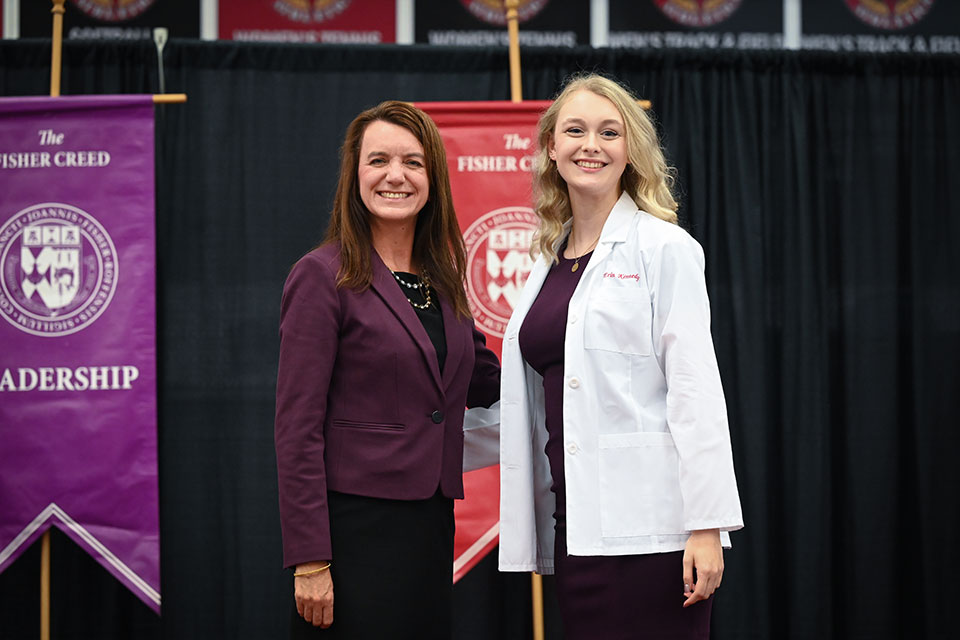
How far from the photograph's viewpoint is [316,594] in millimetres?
1830

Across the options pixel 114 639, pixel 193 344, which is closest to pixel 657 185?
pixel 193 344

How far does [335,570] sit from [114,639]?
2276mm

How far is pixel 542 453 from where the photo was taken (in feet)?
6.95

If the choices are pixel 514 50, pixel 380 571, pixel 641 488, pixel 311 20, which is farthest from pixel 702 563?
pixel 311 20

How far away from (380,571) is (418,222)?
79 centimetres

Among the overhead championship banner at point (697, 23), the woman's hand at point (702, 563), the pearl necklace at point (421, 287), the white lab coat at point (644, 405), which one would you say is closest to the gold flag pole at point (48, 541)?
the pearl necklace at point (421, 287)

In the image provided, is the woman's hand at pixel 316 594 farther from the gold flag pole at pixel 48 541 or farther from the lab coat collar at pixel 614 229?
the gold flag pole at pixel 48 541

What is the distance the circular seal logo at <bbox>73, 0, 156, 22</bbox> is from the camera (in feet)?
13.3

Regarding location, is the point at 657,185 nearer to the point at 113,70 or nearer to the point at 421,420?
the point at 421,420

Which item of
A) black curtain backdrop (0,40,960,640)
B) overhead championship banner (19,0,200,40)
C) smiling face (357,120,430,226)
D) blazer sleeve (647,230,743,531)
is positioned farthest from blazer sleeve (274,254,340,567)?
overhead championship banner (19,0,200,40)

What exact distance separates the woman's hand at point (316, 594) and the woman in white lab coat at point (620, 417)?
1.38 feet

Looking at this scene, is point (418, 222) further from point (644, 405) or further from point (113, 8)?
point (113, 8)

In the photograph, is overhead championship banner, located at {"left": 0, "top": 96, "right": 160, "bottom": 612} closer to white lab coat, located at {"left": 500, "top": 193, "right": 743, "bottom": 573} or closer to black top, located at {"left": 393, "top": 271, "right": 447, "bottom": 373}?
black top, located at {"left": 393, "top": 271, "right": 447, "bottom": 373}

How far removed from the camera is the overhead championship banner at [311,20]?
406 centimetres
